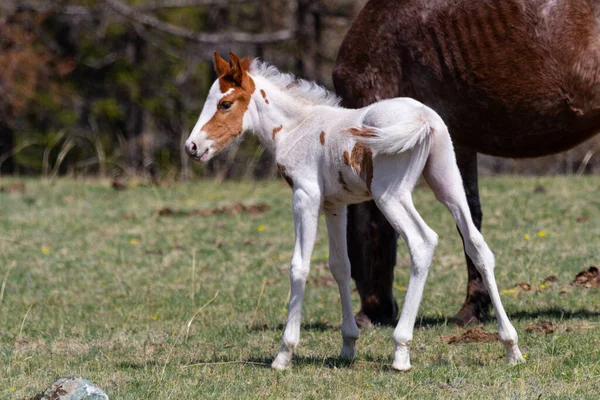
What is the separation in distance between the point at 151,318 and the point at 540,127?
3401 millimetres

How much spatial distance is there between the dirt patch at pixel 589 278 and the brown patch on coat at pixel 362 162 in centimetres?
325

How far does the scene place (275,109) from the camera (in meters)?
5.41

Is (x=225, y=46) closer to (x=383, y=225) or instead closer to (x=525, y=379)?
(x=383, y=225)

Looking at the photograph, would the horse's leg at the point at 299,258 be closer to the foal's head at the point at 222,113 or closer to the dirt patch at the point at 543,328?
the foal's head at the point at 222,113

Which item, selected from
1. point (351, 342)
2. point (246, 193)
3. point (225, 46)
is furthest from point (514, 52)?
point (225, 46)

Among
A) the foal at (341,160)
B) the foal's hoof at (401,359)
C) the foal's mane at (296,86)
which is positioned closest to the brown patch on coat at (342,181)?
the foal at (341,160)

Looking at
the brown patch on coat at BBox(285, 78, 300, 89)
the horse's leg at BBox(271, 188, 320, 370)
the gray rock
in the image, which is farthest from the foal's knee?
the gray rock

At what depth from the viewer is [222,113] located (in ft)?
17.5

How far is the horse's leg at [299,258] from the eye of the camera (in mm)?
5016

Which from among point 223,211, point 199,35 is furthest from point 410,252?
point 199,35

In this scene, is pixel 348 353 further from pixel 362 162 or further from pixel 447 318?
pixel 447 318

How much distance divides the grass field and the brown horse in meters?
0.66

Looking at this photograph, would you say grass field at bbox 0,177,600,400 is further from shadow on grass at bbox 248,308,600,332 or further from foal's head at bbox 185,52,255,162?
foal's head at bbox 185,52,255,162

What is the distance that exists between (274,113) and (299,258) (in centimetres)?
93
